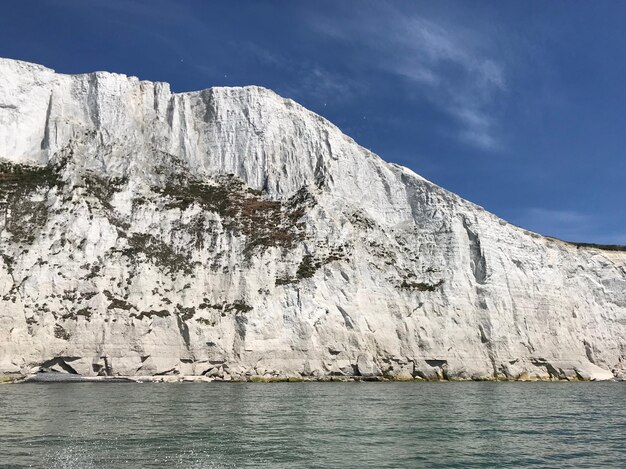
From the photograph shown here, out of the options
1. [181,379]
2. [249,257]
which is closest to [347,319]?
[249,257]

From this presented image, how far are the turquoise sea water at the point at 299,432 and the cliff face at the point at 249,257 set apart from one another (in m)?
19.4

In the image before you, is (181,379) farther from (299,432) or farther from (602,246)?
(602,246)

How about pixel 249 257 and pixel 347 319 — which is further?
pixel 249 257

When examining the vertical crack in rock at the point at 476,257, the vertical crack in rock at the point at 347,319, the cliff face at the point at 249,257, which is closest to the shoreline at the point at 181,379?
the cliff face at the point at 249,257

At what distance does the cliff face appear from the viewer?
51.6 m

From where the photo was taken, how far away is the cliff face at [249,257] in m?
51.6

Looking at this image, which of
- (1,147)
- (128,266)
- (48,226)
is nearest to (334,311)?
(128,266)

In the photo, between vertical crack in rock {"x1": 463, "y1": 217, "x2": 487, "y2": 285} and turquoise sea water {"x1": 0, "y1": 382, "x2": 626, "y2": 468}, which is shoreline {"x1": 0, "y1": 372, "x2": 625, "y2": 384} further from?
turquoise sea water {"x1": 0, "y1": 382, "x2": 626, "y2": 468}

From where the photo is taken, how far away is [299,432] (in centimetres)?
1978

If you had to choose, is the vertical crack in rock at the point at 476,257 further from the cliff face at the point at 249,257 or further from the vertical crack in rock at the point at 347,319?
the vertical crack in rock at the point at 347,319

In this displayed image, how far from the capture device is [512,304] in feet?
214

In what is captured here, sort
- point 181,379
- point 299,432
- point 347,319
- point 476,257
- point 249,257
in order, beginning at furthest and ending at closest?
point 476,257 → point 249,257 → point 347,319 → point 181,379 → point 299,432

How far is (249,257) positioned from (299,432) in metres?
40.3

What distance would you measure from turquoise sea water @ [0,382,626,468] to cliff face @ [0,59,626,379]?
764 inches
